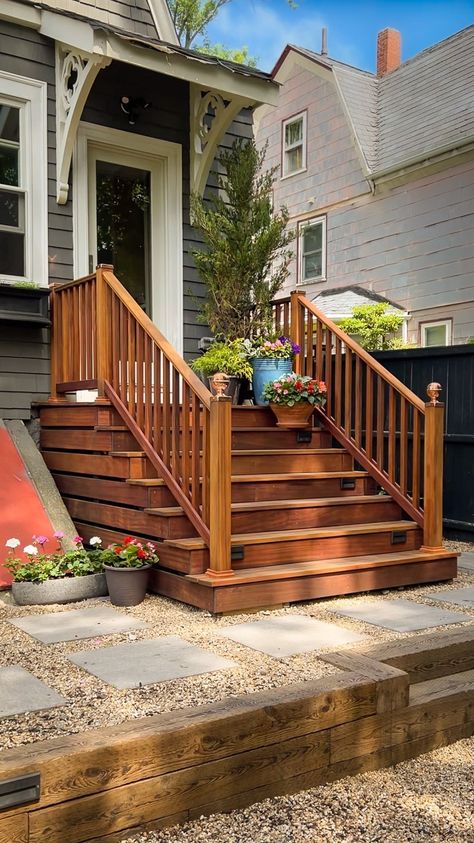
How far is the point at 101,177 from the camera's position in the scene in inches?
247

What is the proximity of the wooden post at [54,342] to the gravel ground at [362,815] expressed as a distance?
12.6 ft

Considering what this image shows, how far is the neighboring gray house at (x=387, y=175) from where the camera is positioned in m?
10.6

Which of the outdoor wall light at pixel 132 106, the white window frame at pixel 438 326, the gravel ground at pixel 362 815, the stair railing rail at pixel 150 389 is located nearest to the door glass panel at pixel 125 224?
the outdoor wall light at pixel 132 106

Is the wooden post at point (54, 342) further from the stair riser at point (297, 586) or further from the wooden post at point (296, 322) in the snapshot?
the stair riser at point (297, 586)

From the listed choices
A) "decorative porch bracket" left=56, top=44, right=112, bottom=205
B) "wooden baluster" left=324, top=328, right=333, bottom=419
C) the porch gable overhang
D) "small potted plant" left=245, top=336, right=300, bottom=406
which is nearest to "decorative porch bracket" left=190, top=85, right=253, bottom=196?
the porch gable overhang

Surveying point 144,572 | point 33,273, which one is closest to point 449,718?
point 144,572

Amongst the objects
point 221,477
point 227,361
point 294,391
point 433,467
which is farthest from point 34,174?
point 433,467

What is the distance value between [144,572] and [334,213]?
982 cm

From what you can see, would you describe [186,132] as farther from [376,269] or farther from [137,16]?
[376,269]

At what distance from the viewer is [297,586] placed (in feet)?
13.6

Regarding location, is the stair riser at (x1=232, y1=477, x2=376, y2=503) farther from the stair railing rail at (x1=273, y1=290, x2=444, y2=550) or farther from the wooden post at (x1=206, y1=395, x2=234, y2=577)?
the wooden post at (x1=206, y1=395, x2=234, y2=577)

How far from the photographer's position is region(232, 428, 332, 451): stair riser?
5277 millimetres

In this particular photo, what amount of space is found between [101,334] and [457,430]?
3.16 metres

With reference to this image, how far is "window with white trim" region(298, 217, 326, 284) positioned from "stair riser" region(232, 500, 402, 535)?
8.35 m
